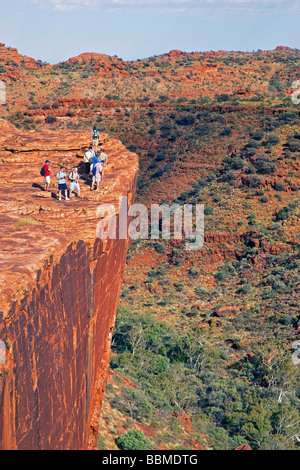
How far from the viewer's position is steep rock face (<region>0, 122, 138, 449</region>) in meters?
6.76

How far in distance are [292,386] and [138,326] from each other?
423 inches

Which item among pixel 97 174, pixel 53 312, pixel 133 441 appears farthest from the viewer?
pixel 133 441

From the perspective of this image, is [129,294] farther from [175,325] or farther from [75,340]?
[75,340]

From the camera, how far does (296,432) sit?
24875mm

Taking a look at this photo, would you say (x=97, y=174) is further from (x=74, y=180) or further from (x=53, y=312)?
(x=53, y=312)

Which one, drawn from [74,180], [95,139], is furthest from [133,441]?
[95,139]

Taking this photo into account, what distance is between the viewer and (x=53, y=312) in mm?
8016

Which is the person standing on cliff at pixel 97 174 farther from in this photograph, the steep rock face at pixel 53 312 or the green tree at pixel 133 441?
the green tree at pixel 133 441

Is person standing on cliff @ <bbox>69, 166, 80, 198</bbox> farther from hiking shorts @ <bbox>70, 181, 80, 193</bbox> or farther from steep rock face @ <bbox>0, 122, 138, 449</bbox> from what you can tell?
steep rock face @ <bbox>0, 122, 138, 449</bbox>

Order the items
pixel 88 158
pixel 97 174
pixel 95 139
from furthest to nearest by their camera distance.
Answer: pixel 95 139, pixel 88 158, pixel 97 174

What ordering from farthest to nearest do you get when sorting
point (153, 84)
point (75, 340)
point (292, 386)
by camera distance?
point (153, 84), point (292, 386), point (75, 340)

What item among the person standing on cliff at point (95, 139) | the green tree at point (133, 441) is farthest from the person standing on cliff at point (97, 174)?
the green tree at point (133, 441)

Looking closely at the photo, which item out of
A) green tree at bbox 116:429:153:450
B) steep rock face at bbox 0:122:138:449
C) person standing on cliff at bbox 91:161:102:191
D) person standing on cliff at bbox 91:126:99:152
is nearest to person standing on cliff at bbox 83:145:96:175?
steep rock face at bbox 0:122:138:449
